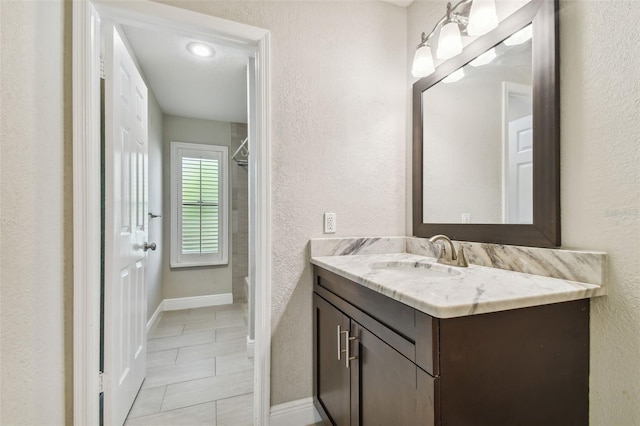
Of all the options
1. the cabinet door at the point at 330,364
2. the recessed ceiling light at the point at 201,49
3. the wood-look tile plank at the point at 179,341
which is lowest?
the wood-look tile plank at the point at 179,341

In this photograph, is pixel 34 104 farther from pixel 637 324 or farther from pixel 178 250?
pixel 178 250

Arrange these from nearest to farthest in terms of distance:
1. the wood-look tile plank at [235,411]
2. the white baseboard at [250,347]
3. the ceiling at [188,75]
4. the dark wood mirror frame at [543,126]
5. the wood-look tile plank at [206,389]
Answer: the dark wood mirror frame at [543,126], the wood-look tile plank at [235,411], the wood-look tile plank at [206,389], the ceiling at [188,75], the white baseboard at [250,347]

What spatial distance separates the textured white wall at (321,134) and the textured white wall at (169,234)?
2389 millimetres

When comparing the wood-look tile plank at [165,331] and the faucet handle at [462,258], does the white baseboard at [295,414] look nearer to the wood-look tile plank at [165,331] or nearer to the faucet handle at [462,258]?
the faucet handle at [462,258]

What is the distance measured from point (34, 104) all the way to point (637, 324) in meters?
2.03

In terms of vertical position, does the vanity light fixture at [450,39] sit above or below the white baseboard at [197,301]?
above

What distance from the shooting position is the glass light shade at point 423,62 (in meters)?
1.51

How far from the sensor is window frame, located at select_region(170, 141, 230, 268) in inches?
137

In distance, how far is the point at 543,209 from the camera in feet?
3.53

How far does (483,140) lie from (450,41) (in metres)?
0.49

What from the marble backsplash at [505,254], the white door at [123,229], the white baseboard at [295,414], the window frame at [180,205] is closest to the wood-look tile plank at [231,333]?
the white door at [123,229]

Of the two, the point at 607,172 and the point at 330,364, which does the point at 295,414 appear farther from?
the point at 607,172

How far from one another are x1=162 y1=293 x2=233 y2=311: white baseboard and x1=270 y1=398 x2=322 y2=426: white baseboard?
2.36 metres

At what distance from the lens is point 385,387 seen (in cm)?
95
